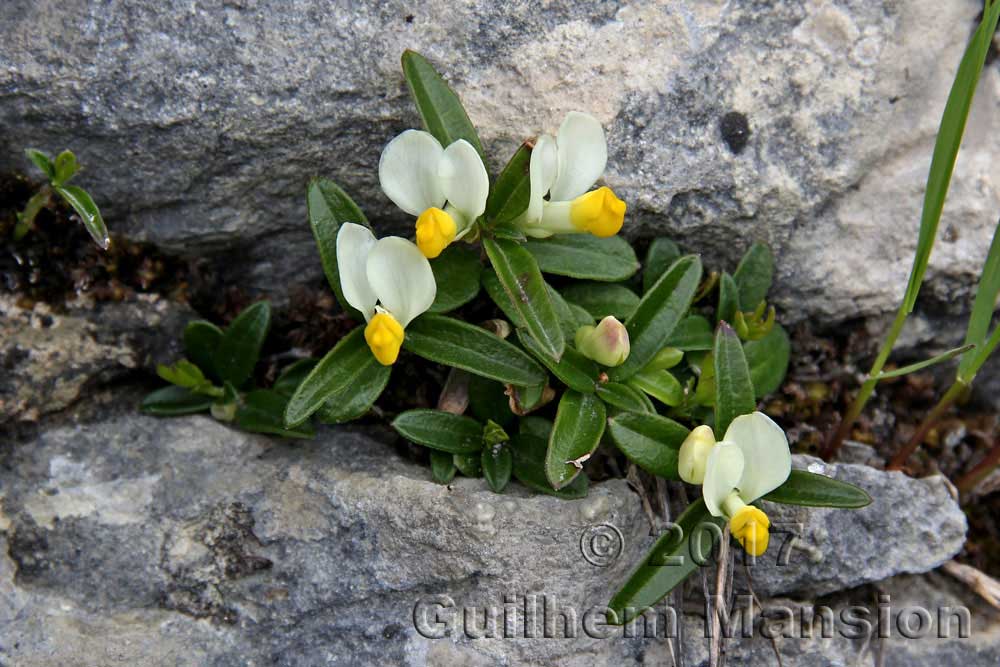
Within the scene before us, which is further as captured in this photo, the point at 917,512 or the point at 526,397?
the point at 917,512

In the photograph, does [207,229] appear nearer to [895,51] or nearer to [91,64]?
[91,64]

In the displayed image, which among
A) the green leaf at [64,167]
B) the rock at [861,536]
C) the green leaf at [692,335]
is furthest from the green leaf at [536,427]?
the green leaf at [64,167]

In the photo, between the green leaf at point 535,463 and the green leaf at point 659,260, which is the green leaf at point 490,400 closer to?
the green leaf at point 535,463

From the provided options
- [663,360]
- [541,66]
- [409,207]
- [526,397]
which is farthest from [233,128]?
[663,360]

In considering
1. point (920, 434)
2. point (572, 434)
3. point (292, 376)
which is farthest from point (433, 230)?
point (920, 434)

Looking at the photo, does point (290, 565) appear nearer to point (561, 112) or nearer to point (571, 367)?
point (571, 367)

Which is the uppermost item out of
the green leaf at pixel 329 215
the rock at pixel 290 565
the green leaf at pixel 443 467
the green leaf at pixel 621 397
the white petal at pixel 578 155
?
the white petal at pixel 578 155

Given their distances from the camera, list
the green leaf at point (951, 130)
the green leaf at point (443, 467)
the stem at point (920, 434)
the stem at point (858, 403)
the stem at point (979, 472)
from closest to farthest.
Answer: the green leaf at point (951, 130), the green leaf at point (443, 467), the stem at point (858, 403), the stem at point (920, 434), the stem at point (979, 472)

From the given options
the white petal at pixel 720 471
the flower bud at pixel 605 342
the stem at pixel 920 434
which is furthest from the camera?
the stem at pixel 920 434
